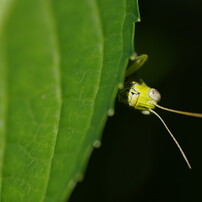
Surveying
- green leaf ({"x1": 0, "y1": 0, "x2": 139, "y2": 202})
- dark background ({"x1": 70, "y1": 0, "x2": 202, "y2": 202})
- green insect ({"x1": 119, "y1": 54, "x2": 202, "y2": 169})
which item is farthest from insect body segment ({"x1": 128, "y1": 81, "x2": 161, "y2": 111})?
green leaf ({"x1": 0, "y1": 0, "x2": 139, "y2": 202})

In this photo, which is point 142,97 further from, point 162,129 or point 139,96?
point 162,129

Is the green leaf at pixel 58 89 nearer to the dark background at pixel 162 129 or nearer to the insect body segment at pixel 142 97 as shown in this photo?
the insect body segment at pixel 142 97

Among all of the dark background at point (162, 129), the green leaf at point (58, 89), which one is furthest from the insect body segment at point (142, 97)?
the green leaf at point (58, 89)

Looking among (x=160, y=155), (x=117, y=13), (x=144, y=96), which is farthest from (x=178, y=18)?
(x=117, y=13)

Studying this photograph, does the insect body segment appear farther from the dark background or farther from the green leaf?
the green leaf

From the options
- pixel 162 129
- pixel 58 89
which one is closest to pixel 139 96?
pixel 162 129

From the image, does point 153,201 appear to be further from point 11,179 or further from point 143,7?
point 11,179
